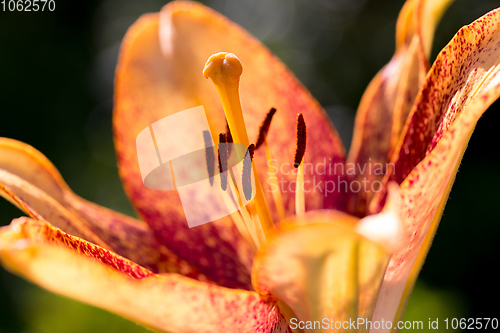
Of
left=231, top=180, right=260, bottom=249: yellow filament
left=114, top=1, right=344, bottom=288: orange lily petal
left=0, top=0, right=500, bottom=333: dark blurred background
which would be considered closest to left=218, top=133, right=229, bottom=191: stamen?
left=231, top=180, right=260, bottom=249: yellow filament

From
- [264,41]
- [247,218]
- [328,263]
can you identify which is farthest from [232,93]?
[264,41]

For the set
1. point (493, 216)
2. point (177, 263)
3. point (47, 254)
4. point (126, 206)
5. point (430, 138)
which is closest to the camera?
point (47, 254)

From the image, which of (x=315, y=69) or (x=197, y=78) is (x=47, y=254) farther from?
(x=315, y=69)

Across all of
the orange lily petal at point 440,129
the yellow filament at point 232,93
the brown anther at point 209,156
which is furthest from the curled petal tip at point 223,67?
the orange lily petal at point 440,129

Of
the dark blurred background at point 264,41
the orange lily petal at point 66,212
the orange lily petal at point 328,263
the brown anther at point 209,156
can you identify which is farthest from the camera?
the dark blurred background at point 264,41

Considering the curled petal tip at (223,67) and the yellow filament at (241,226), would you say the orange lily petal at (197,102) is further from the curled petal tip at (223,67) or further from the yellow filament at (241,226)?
the curled petal tip at (223,67)

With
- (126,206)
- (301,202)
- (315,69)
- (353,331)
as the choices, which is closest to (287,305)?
(353,331)
